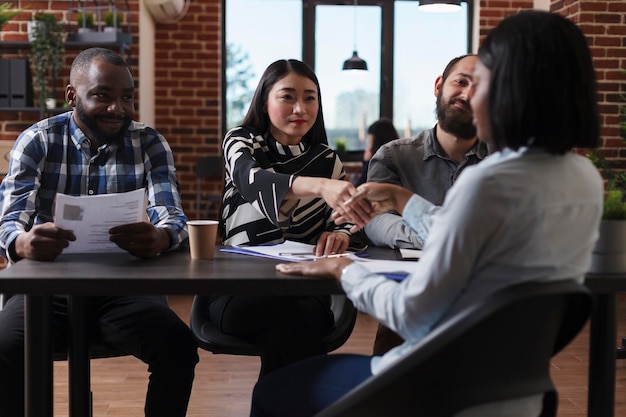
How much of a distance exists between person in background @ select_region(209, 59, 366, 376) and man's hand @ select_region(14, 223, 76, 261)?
50 cm

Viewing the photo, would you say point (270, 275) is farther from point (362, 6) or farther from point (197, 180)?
point (362, 6)

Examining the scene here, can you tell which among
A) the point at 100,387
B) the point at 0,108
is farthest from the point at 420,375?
the point at 0,108

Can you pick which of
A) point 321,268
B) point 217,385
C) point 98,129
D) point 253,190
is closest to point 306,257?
point 321,268

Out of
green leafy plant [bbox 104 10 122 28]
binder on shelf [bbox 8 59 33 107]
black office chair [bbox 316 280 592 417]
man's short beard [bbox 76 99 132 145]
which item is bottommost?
black office chair [bbox 316 280 592 417]

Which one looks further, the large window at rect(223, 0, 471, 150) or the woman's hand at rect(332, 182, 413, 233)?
the large window at rect(223, 0, 471, 150)

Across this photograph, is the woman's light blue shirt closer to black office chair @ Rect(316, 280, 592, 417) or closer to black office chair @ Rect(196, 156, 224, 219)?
black office chair @ Rect(316, 280, 592, 417)

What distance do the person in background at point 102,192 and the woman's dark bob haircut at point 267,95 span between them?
30cm

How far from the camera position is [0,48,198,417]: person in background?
1.92 metres

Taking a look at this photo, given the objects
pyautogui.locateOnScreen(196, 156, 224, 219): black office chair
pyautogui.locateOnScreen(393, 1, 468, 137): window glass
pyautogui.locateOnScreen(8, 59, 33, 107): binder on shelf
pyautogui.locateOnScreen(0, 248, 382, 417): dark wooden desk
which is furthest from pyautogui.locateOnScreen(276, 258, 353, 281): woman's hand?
pyautogui.locateOnScreen(393, 1, 468, 137): window glass

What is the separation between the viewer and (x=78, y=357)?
6.07 feet

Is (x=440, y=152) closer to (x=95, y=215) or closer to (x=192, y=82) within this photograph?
(x=95, y=215)

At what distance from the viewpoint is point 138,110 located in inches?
214

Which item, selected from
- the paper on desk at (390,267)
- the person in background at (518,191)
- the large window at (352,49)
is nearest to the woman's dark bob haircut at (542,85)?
the person in background at (518,191)

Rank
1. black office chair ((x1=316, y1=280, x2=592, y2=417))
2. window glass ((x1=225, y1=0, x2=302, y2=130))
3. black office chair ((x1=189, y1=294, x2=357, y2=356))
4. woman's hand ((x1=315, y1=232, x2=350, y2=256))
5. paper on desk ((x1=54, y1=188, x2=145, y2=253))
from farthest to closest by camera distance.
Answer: window glass ((x1=225, y1=0, x2=302, y2=130))
black office chair ((x1=189, y1=294, x2=357, y2=356))
woman's hand ((x1=315, y1=232, x2=350, y2=256))
paper on desk ((x1=54, y1=188, x2=145, y2=253))
black office chair ((x1=316, y1=280, x2=592, y2=417))
